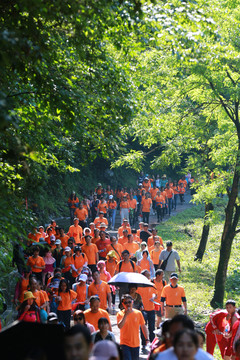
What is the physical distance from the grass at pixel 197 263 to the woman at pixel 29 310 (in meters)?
4.43

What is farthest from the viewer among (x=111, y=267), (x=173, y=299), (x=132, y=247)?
(x=132, y=247)

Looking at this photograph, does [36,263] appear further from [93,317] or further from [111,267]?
[93,317]

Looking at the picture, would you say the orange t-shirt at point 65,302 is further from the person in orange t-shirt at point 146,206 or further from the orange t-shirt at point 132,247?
the person in orange t-shirt at point 146,206

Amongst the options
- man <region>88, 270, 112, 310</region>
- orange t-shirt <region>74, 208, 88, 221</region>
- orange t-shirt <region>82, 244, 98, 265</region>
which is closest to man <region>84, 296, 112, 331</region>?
man <region>88, 270, 112, 310</region>

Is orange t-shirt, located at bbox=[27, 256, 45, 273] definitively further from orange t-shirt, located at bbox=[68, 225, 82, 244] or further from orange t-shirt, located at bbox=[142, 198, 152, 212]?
orange t-shirt, located at bbox=[142, 198, 152, 212]

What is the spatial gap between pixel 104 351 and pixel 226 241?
10.5 m

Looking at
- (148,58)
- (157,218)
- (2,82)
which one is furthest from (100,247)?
(157,218)

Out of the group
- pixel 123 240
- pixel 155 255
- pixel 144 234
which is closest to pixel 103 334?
pixel 155 255

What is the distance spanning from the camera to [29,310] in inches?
389

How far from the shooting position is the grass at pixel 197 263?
15.7m

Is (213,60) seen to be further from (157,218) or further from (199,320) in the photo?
(157,218)

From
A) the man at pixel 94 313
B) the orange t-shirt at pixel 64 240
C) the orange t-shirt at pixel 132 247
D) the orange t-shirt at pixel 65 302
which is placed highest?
the orange t-shirt at pixel 64 240

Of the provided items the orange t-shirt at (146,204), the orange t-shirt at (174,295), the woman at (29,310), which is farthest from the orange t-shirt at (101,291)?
the orange t-shirt at (146,204)

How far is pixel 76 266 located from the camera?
46.3 feet
